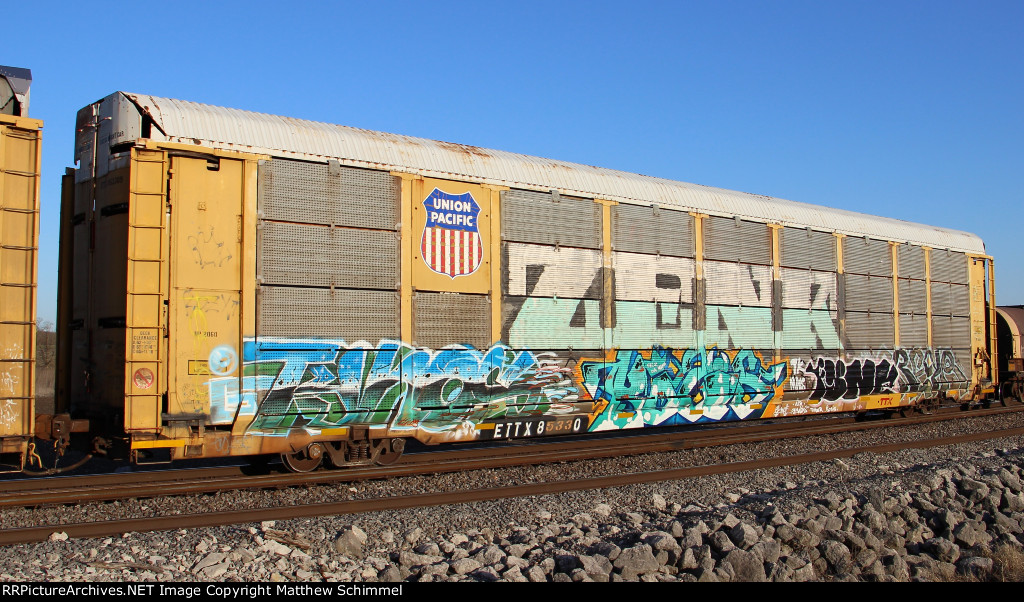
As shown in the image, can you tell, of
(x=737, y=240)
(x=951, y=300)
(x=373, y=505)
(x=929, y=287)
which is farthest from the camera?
(x=951, y=300)

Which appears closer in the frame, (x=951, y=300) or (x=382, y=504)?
(x=382, y=504)

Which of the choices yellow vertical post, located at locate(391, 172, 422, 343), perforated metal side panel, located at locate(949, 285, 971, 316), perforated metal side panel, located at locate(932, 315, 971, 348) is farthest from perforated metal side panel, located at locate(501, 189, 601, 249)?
perforated metal side panel, located at locate(949, 285, 971, 316)

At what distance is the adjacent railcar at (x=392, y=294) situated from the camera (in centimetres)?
790

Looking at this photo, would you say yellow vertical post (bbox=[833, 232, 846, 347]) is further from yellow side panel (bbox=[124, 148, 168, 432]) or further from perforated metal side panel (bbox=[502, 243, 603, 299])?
yellow side panel (bbox=[124, 148, 168, 432])

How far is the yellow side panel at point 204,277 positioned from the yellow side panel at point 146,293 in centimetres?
12

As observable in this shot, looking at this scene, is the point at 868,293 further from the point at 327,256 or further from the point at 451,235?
the point at 327,256

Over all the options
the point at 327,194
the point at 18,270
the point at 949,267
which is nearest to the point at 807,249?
the point at 949,267

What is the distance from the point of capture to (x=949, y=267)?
16.9 m

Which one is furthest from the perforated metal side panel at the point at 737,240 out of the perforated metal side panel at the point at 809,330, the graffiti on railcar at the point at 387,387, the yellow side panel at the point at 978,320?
the yellow side panel at the point at 978,320

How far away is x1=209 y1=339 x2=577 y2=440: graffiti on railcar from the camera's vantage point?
8.24m

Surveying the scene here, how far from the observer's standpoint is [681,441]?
480 inches

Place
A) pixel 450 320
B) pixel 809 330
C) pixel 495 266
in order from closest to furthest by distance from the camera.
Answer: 1. pixel 450 320
2. pixel 495 266
3. pixel 809 330

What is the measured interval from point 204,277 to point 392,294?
214 cm

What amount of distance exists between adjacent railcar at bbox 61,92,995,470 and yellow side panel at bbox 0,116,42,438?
0.83 metres
